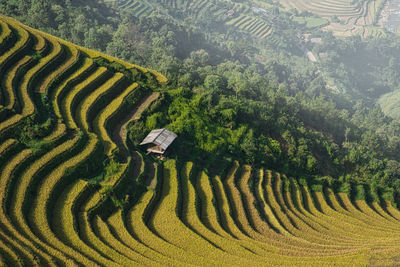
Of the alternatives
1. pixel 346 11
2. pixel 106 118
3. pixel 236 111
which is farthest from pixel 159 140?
pixel 346 11

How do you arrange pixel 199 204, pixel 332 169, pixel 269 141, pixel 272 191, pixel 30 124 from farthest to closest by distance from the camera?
1. pixel 332 169
2. pixel 269 141
3. pixel 272 191
4. pixel 199 204
5. pixel 30 124

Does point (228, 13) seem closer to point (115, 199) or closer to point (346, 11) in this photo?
point (346, 11)

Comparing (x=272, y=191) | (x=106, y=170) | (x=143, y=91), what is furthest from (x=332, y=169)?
(x=106, y=170)

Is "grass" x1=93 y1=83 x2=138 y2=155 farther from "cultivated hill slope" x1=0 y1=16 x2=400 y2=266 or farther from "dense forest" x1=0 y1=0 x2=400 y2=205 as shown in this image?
"dense forest" x1=0 y1=0 x2=400 y2=205

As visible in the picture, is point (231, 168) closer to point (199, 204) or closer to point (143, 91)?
point (199, 204)

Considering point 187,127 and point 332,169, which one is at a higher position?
point 187,127
